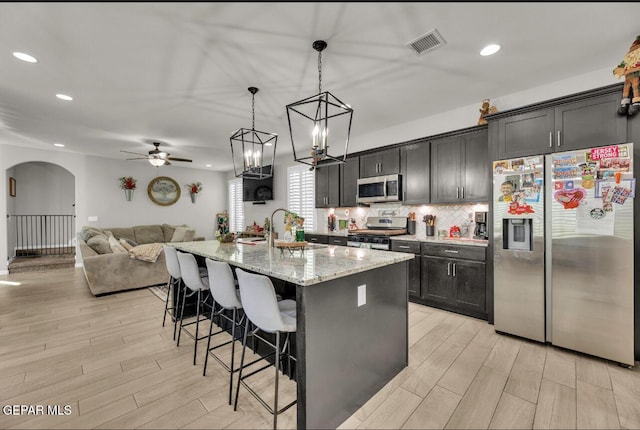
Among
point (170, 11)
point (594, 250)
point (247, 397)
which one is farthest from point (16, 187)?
point (594, 250)

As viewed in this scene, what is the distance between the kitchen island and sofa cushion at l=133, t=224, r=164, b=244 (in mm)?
6056

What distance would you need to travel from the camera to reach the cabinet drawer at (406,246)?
3.94m

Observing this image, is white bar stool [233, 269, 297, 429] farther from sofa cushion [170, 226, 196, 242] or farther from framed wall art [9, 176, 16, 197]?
framed wall art [9, 176, 16, 197]

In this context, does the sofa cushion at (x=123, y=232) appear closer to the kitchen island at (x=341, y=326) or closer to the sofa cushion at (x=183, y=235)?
the sofa cushion at (x=183, y=235)

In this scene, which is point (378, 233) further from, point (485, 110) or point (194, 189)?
point (194, 189)

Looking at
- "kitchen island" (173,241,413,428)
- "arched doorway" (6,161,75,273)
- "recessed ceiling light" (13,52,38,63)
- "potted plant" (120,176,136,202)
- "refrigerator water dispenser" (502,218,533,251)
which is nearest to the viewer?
"kitchen island" (173,241,413,428)

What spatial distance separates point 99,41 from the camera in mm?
2373

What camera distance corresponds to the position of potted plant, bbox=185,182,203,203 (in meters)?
8.71

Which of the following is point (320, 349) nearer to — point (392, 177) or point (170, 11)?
point (170, 11)

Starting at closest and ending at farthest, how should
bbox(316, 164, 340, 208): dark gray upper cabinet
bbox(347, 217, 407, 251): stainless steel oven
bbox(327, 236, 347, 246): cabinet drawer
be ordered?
1. bbox(347, 217, 407, 251): stainless steel oven
2. bbox(327, 236, 347, 246): cabinet drawer
3. bbox(316, 164, 340, 208): dark gray upper cabinet

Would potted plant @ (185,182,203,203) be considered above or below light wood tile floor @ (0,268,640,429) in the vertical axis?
→ above

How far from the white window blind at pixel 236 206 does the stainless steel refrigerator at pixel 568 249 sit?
23.1 ft

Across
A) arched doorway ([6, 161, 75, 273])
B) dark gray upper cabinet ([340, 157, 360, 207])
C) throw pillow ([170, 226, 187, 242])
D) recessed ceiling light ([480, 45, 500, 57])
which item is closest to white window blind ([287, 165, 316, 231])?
dark gray upper cabinet ([340, 157, 360, 207])

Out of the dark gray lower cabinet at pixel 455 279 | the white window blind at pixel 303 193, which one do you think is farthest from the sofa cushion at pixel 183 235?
the dark gray lower cabinet at pixel 455 279
